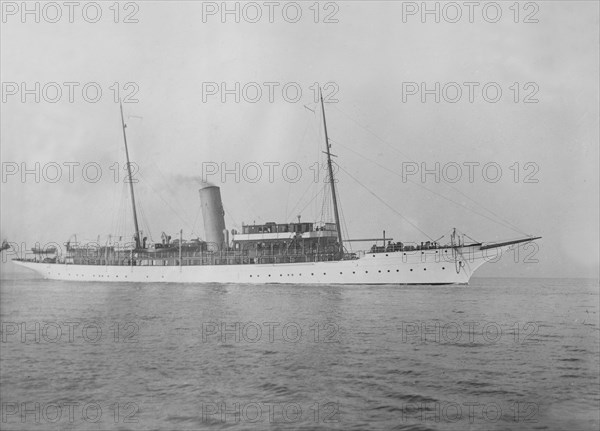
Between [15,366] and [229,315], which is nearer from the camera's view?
[15,366]

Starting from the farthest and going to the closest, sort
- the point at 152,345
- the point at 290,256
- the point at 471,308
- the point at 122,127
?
the point at 122,127, the point at 290,256, the point at 471,308, the point at 152,345

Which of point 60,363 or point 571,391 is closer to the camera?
point 571,391

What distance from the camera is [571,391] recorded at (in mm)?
9945

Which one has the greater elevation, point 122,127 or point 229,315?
point 122,127

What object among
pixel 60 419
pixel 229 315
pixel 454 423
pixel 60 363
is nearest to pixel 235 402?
pixel 60 419

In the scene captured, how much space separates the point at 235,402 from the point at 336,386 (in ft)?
6.80

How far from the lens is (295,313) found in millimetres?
20672

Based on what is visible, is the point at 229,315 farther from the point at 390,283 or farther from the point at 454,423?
the point at 390,283

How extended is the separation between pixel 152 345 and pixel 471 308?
17.0m

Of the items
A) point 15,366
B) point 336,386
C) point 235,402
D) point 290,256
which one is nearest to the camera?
point 235,402

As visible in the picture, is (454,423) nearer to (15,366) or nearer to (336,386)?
(336,386)

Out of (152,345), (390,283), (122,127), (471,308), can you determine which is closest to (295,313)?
(152,345)

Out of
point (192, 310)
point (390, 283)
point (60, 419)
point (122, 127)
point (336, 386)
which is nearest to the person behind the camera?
point (60, 419)

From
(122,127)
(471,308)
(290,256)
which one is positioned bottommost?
(471,308)
